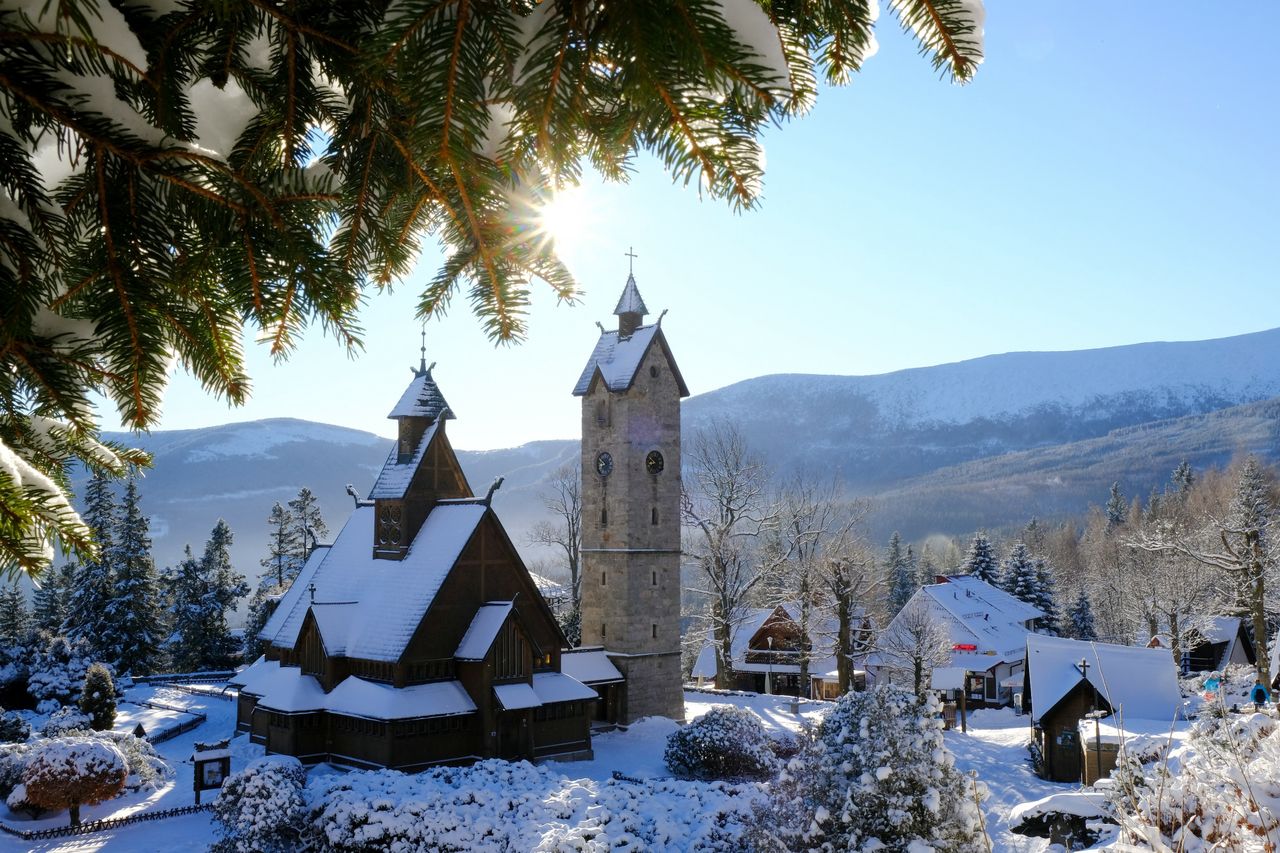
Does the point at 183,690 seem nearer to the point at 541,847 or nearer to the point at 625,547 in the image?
the point at 625,547

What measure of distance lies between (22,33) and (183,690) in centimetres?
4901

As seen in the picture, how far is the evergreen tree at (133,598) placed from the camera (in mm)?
46125

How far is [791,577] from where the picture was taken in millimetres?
39312

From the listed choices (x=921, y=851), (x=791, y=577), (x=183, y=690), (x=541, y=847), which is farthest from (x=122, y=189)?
(x=183, y=690)

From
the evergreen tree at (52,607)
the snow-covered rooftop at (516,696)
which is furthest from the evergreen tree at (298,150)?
the evergreen tree at (52,607)

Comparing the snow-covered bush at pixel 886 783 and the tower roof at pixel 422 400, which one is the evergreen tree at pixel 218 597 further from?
the snow-covered bush at pixel 886 783

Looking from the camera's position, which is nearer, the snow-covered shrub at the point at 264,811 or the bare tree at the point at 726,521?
the snow-covered shrub at the point at 264,811

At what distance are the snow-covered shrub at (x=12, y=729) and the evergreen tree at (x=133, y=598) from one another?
18079mm

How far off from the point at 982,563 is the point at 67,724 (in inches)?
2333

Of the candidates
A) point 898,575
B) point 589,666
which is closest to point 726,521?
point 589,666

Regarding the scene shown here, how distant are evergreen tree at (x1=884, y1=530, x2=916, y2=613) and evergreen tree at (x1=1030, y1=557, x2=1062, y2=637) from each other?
1268 centimetres

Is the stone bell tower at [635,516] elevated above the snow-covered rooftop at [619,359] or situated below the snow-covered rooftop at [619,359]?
below

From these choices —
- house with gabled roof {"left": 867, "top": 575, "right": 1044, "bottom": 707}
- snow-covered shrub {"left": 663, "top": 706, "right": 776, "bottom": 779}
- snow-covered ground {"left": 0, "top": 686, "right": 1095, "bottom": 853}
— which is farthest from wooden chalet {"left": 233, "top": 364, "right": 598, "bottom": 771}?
house with gabled roof {"left": 867, "top": 575, "right": 1044, "bottom": 707}

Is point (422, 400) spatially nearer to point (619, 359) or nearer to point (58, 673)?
point (619, 359)
